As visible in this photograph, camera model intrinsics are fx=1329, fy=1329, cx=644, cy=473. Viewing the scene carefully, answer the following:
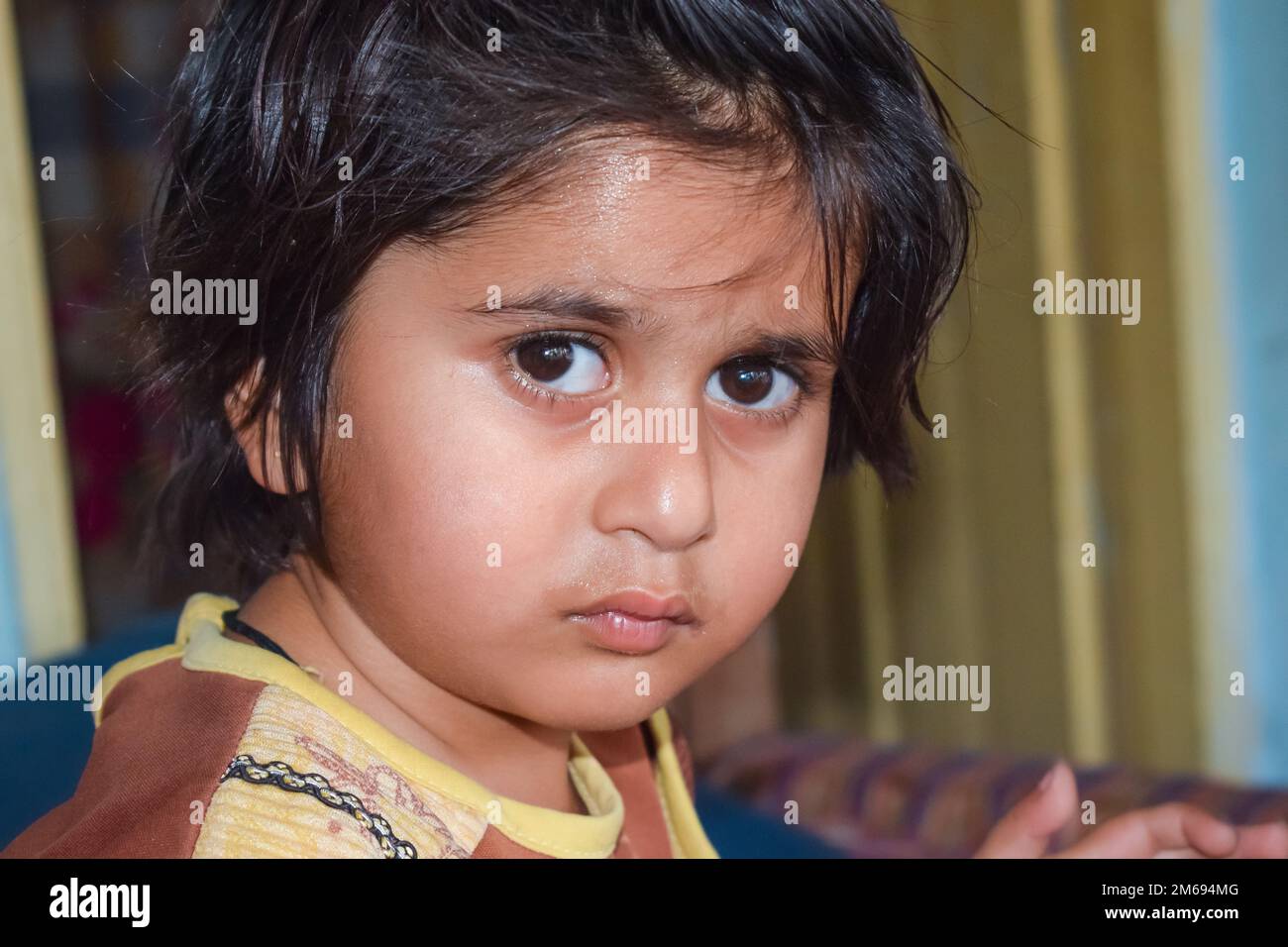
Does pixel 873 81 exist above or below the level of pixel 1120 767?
above

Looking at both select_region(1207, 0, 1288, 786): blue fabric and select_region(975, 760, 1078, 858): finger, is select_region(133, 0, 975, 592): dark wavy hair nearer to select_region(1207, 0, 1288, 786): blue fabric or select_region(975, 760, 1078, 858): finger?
select_region(975, 760, 1078, 858): finger

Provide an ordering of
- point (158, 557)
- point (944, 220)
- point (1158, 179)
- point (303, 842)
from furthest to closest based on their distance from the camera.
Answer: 1. point (1158, 179)
2. point (158, 557)
3. point (944, 220)
4. point (303, 842)

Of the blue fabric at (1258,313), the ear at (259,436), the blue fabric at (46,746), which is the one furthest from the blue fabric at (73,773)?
the blue fabric at (1258,313)

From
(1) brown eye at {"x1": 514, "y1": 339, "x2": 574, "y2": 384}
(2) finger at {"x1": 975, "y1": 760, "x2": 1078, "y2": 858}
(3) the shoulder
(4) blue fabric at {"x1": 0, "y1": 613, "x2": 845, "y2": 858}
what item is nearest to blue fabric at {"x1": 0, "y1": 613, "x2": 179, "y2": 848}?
(4) blue fabric at {"x1": 0, "y1": 613, "x2": 845, "y2": 858}

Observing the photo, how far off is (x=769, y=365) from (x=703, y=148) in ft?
0.34

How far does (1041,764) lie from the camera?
3.04ft

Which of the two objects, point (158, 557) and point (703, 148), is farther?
point (158, 557)

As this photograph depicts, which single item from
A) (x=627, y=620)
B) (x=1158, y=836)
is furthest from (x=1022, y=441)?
(x=627, y=620)

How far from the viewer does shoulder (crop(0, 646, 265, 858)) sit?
0.49 meters

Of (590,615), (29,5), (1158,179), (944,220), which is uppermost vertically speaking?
(29,5)

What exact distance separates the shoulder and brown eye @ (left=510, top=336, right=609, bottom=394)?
17 centimetres

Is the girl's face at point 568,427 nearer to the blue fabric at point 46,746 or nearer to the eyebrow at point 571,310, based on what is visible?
the eyebrow at point 571,310

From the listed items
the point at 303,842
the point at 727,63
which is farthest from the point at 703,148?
the point at 303,842
